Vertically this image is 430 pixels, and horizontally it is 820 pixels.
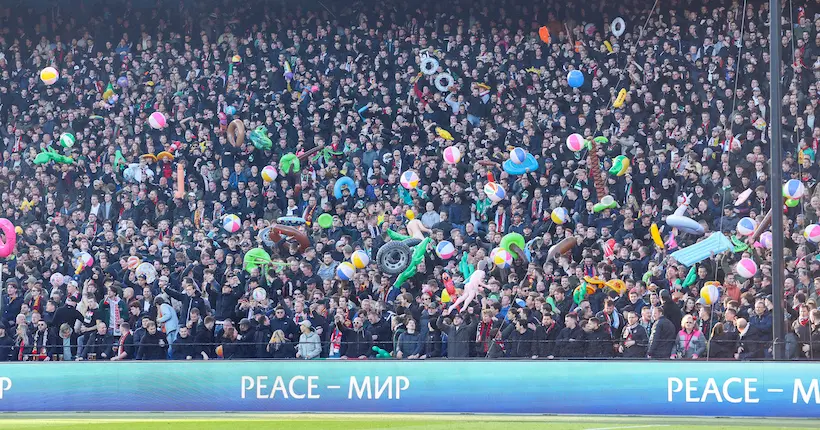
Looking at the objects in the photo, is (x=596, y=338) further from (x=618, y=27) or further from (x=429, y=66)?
(x=429, y=66)

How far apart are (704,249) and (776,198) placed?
3.46 m

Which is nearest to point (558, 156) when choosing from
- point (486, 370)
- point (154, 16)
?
point (486, 370)

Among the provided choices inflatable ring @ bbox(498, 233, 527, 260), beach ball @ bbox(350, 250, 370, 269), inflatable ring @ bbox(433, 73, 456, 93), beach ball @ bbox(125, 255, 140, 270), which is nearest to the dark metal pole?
inflatable ring @ bbox(498, 233, 527, 260)

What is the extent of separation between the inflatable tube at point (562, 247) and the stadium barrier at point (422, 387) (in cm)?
408

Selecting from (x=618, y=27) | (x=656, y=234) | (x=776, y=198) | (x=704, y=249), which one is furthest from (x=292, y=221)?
(x=776, y=198)

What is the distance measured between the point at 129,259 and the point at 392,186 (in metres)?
4.38

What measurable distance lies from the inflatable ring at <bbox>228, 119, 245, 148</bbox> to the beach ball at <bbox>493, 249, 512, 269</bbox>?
6155 mm

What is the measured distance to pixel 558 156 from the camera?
19531 mm

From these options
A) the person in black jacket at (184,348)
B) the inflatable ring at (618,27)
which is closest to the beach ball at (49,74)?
the person in black jacket at (184,348)

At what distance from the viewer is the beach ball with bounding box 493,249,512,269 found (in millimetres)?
17844

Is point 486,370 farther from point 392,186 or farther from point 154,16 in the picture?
point 154,16

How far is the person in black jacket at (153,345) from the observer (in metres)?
15.8

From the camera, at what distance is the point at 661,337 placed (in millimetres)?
14391

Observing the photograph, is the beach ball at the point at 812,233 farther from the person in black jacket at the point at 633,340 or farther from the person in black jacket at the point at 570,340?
the person in black jacket at the point at 570,340
